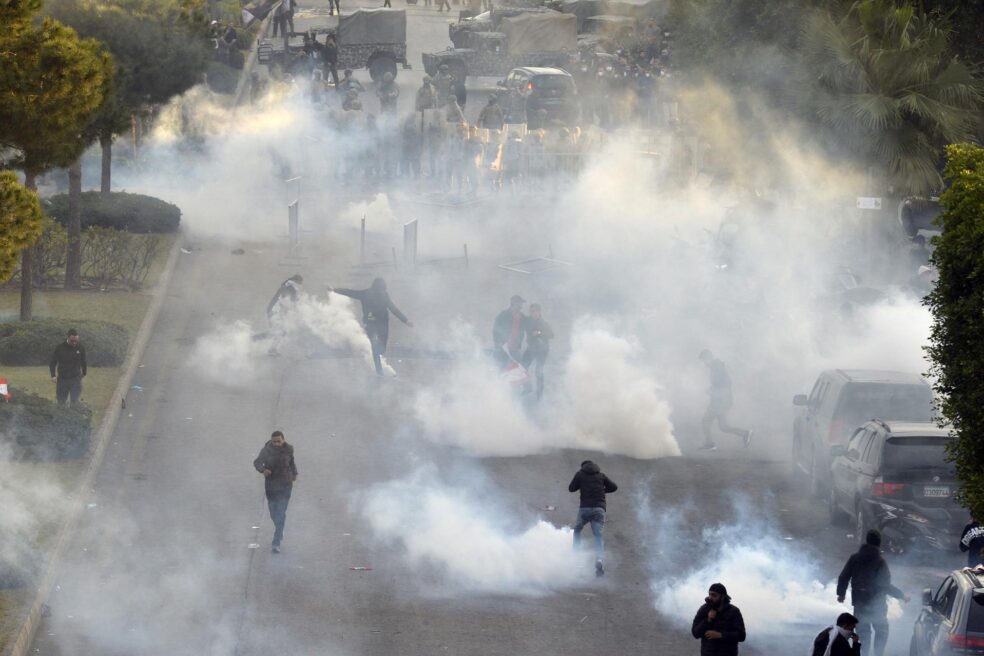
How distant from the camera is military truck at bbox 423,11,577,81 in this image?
183 ft

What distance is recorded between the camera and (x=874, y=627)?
1345 cm

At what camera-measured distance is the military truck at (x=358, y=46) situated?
53.1 metres

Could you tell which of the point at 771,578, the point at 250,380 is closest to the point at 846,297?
the point at 250,380

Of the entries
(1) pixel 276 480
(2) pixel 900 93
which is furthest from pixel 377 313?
(2) pixel 900 93

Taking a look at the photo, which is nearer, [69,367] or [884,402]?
[884,402]

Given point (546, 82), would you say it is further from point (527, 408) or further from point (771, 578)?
point (771, 578)

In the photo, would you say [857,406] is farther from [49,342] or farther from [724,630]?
[49,342]

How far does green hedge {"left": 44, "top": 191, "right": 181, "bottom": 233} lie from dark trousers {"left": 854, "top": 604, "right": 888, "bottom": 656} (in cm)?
2060

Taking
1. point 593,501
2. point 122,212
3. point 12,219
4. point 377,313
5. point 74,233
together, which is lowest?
point 122,212

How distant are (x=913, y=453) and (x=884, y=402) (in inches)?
→ 108

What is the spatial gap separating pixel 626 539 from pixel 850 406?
3.66 meters

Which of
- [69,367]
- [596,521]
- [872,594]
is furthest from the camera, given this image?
[69,367]

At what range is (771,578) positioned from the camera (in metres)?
15.5

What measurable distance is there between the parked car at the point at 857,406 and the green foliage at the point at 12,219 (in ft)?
30.4
